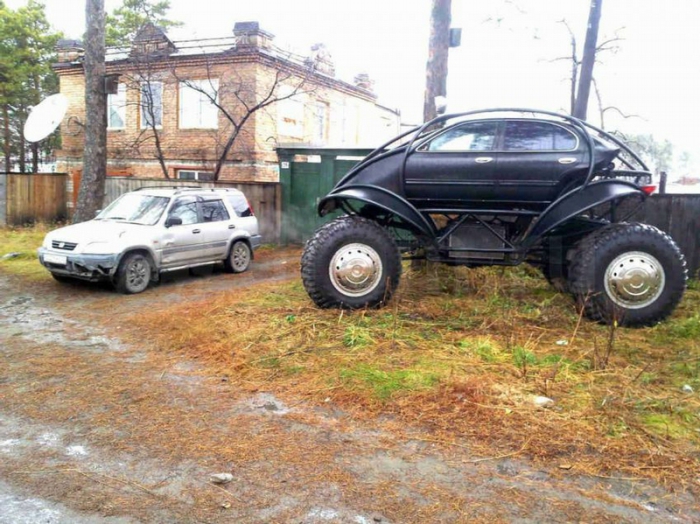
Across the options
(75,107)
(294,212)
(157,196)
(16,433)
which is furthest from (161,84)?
(16,433)

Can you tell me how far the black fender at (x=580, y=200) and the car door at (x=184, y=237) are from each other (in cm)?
574

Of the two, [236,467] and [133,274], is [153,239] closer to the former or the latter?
[133,274]

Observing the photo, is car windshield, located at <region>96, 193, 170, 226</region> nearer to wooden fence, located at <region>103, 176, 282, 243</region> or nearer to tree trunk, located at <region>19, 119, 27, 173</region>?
wooden fence, located at <region>103, 176, 282, 243</region>

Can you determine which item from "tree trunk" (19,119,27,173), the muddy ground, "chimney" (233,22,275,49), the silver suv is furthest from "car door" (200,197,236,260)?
"tree trunk" (19,119,27,173)

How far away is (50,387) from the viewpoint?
15.9 ft

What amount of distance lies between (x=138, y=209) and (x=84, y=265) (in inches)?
64.4

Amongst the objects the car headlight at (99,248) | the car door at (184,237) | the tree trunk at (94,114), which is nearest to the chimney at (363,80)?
the tree trunk at (94,114)

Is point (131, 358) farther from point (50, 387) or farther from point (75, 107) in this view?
point (75, 107)

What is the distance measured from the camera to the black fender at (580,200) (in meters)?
6.21

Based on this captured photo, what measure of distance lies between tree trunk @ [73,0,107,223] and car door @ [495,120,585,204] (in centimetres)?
967

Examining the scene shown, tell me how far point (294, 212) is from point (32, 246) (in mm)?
5974

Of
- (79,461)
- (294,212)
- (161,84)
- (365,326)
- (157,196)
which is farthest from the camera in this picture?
(161,84)

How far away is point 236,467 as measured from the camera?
349 cm

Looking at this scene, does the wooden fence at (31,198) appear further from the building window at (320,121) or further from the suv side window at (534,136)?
the suv side window at (534,136)
